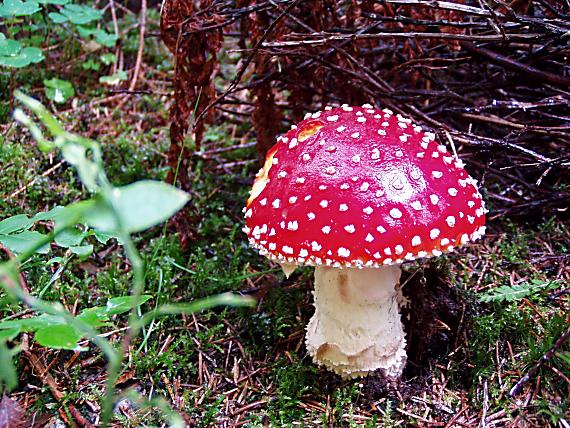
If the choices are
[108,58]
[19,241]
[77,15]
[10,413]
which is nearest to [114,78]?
[108,58]

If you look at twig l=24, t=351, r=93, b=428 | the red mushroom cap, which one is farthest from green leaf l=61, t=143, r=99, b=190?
twig l=24, t=351, r=93, b=428

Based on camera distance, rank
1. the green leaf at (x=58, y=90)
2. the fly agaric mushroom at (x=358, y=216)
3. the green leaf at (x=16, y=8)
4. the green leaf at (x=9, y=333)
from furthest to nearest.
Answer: the green leaf at (x=58, y=90)
the green leaf at (x=16, y=8)
the fly agaric mushroom at (x=358, y=216)
the green leaf at (x=9, y=333)

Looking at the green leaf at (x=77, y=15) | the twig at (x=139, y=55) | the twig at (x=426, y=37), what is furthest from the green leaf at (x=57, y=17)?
the twig at (x=426, y=37)

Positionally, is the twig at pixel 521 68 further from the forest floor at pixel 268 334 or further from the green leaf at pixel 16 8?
the green leaf at pixel 16 8

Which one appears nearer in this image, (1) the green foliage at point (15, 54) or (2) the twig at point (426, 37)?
(2) the twig at point (426, 37)

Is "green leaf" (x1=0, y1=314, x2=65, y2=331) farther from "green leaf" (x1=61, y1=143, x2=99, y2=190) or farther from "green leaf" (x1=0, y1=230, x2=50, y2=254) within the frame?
"green leaf" (x1=61, y1=143, x2=99, y2=190)

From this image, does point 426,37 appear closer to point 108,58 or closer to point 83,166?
point 83,166
